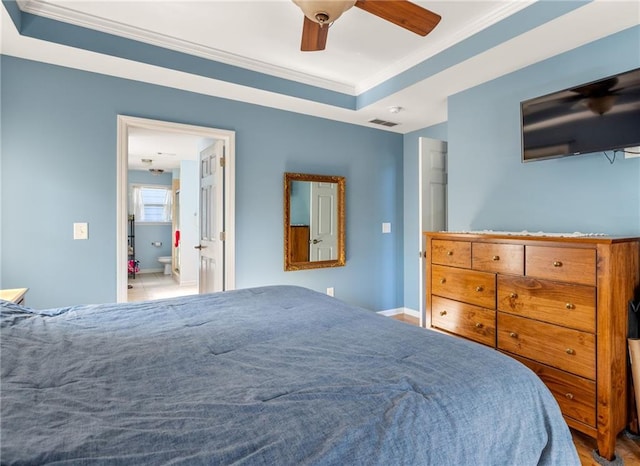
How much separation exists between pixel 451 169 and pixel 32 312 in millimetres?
3195

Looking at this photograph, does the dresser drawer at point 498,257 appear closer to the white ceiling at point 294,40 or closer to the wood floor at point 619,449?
the wood floor at point 619,449

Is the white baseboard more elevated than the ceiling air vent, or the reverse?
the ceiling air vent

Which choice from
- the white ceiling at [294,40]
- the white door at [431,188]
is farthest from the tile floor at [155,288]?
the white door at [431,188]

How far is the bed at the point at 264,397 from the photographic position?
2.31 ft

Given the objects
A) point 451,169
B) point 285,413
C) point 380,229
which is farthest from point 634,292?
point 380,229

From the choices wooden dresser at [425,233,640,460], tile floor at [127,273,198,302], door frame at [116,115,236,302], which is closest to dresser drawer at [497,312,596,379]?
wooden dresser at [425,233,640,460]

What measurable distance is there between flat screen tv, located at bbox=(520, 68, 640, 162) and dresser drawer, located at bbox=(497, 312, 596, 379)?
43.0 inches

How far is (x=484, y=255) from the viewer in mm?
2285

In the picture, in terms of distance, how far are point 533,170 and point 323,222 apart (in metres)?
2.06

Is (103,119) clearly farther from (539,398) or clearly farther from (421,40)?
(539,398)

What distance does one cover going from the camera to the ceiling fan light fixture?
1.62 metres

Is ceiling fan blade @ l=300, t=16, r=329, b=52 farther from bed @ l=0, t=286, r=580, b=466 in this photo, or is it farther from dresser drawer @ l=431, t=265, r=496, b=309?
dresser drawer @ l=431, t=265, r=496, b=309

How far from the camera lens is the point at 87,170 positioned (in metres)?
2.69

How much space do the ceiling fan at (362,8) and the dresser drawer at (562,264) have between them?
1441mm
